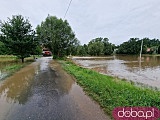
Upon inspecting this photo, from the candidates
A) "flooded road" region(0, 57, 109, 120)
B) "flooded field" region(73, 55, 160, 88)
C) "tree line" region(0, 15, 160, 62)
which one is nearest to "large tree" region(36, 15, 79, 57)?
"tree line" region(0, 15, 160, 62)

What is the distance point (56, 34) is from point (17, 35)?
10.7 m

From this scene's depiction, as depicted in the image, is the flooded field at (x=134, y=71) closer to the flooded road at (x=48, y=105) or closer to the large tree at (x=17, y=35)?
the flooded road at (x=48, y=105)

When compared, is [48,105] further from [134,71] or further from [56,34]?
[56,34]

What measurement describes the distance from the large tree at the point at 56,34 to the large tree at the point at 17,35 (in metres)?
8.41

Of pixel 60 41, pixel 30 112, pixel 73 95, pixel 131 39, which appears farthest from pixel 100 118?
pixel 131 39

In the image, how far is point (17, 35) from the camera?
76.6 ft

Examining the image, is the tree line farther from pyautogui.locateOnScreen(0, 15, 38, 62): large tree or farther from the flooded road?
the flooded road

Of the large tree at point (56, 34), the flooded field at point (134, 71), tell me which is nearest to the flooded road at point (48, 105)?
the flooded field at point (134, 71)

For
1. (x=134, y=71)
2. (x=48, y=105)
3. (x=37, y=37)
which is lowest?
(x=134, y=71)

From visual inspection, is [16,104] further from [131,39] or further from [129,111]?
[131,39]

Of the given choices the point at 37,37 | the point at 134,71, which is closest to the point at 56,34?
the point at 37,37

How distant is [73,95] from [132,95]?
234cm

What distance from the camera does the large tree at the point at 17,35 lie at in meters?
23.0

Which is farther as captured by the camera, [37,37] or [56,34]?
[56,34]
